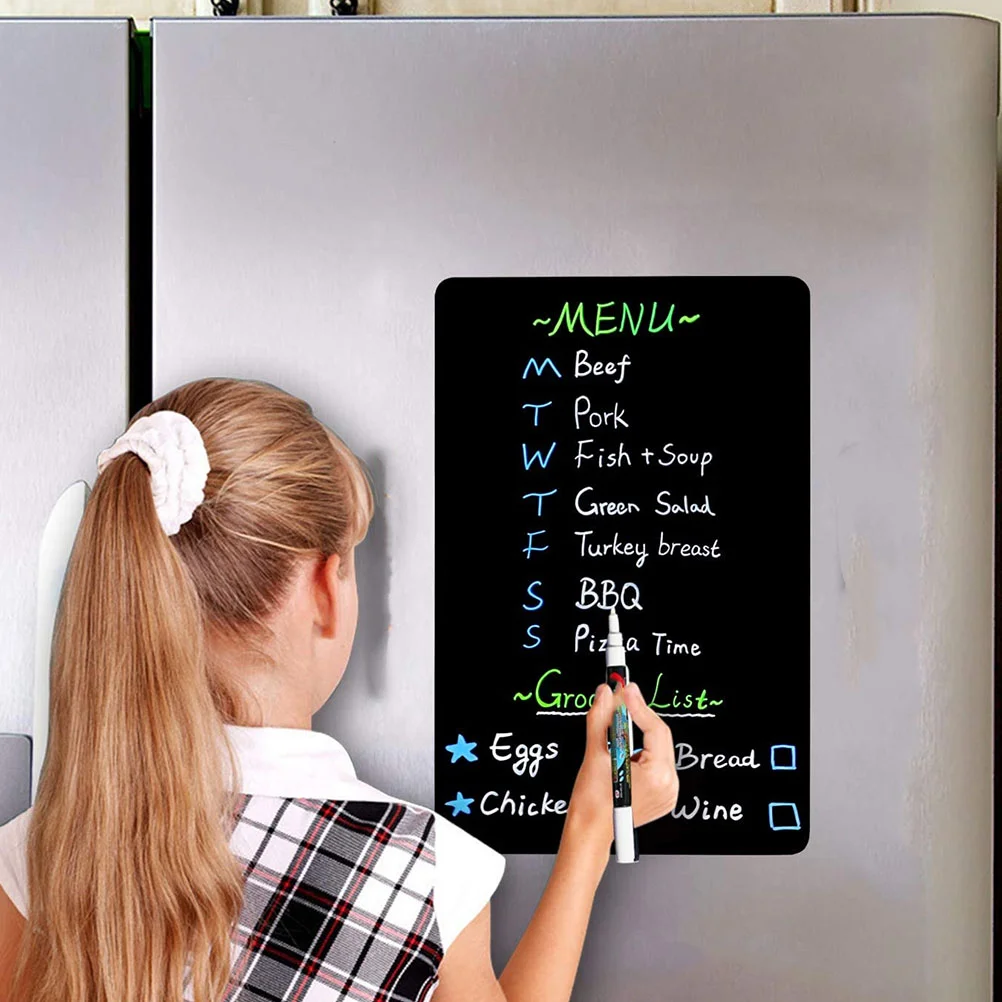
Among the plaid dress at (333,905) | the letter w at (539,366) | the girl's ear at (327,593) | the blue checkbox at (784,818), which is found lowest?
the plaid dress at (333,905)

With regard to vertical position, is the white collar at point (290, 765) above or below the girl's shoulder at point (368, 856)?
above

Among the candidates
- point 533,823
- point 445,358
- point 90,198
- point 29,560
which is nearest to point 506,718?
point 533,823

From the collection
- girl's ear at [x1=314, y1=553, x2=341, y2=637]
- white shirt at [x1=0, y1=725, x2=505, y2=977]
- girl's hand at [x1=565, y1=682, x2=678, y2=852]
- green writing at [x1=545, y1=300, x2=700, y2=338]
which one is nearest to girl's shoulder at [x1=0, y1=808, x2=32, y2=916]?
white shirt at [x1=0, y1=725, x2=505, y2=977]

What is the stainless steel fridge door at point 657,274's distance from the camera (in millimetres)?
807

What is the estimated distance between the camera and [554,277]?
2.66ft

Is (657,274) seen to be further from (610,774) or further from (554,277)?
(610,774)

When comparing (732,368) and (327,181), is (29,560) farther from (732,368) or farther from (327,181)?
(732,368)

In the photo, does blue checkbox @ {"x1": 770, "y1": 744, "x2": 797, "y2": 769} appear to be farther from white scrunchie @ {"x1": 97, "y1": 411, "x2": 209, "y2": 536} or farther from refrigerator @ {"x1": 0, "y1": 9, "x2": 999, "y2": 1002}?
white scrunchie @ {"x1": 97, "y1": 411, "x2": 209, "y2": 536}

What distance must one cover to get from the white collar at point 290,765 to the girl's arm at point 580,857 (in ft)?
0.49

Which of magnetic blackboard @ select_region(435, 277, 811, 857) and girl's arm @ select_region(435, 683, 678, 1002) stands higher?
magnetic blackboard @ select_region(435, 277, 811, 857)

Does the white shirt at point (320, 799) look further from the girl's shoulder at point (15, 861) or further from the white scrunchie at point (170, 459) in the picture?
the white scrunchie at point (170, 459)

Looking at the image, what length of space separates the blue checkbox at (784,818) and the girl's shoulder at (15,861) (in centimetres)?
58

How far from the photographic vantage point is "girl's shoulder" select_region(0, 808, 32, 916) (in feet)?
2.58

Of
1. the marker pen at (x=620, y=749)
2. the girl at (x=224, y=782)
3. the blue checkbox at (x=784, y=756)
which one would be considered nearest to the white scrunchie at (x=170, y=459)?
the girl at (x=224, y=782)
